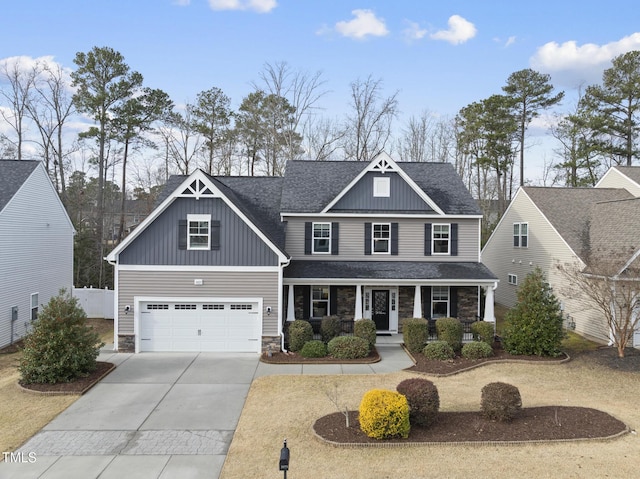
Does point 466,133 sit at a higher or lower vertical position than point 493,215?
higher

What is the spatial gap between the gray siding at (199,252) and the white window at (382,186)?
591 centimetres

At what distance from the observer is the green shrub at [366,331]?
56.7ft

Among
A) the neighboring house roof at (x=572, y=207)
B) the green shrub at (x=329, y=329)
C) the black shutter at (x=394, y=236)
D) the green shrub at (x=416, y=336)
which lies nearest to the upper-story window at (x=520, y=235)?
the neighboring house roof at (x=572, y=207)

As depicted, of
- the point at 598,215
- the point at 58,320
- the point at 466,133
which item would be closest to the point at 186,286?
the point at 58,320

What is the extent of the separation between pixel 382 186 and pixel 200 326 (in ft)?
31.5

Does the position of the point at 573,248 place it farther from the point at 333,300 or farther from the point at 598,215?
the point at 333,300

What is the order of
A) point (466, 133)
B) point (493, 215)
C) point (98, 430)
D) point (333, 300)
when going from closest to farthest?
point (98, 430)
point (333, 300)
point (466, 133)
point (493, 215)

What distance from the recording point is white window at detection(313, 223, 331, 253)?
20.5 m

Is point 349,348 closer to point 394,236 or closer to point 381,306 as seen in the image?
point 381,306

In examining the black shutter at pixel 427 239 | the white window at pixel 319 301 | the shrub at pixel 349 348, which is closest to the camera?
the shrub at pixel 349 348

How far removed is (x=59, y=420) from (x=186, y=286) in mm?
6773

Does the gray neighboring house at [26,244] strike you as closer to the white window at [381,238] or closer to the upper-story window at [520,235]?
the white window at [381,238]

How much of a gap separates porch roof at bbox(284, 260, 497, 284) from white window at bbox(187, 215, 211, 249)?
3487mm

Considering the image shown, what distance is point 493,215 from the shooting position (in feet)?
137
